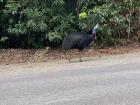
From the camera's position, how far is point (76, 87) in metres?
10.4

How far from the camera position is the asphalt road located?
9.18m

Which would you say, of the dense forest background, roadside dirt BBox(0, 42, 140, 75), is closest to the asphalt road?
roadside dirt BBox(0, 42, 140, 75)

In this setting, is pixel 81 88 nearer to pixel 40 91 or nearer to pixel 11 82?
pixel 40 91

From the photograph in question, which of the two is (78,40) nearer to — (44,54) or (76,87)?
(44,54)

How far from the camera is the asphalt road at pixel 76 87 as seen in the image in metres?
9.18

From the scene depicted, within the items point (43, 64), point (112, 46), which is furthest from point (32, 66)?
point (112, 46)

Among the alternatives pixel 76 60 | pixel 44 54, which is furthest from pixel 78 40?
pixel 44 54

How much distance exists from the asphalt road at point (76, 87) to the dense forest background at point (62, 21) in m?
4.40

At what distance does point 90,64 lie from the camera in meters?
14.3

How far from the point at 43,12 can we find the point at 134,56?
12.3 ft

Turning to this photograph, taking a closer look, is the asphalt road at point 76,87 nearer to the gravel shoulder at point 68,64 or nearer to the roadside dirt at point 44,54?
the gravel shoulder at point 68,64

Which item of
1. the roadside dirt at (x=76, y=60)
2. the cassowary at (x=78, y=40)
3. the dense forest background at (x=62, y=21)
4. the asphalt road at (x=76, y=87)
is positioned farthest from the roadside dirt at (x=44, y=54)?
the asphalt road at (x=76, y=87)

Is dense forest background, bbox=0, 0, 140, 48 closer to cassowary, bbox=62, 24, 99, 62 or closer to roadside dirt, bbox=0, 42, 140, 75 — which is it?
roadside dirt, bbox=0, 42, 140, 75

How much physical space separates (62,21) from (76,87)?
734 cm
